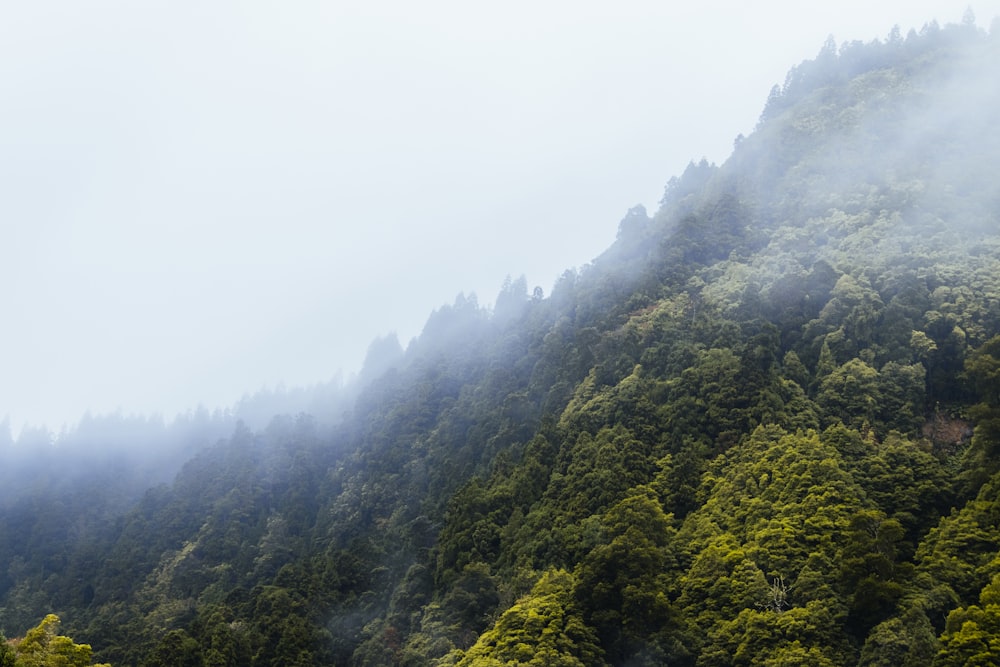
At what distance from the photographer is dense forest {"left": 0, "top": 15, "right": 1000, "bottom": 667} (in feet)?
130

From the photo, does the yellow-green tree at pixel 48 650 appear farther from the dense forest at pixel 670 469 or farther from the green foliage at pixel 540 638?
the green foliage at pixel 540 638

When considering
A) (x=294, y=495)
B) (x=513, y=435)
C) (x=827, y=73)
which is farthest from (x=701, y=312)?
(x=827, y=73)

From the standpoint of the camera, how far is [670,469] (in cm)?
5022

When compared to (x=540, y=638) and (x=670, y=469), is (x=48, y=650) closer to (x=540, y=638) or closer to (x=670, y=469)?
(x=540, y=638)

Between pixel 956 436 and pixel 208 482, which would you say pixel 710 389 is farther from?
pixel 208 482

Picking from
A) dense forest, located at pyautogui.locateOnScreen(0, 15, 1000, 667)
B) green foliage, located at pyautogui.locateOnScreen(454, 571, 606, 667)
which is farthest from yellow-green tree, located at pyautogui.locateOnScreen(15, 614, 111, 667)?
green foliage, located at pyautogui.locateOnScreen(454, 571, 606, 667)

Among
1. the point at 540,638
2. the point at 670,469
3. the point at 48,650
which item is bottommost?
the point at 540,638

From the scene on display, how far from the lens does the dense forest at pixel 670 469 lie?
39750 millimetres

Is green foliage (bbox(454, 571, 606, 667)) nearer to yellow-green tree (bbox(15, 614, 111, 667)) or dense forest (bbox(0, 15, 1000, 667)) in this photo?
dense forest (bbox(0, 15, 1000, 667))

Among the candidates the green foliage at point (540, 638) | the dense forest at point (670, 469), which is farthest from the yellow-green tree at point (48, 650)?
the green foliage at point (540, 638)

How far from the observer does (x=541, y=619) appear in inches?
1617

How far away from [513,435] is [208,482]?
125 feet

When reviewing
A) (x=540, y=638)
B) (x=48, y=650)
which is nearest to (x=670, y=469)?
(x=540, y=638)

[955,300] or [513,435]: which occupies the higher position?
[513,435]
